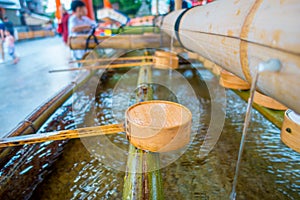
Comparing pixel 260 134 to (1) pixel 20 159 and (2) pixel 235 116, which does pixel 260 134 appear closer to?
(2) pixel 235 116

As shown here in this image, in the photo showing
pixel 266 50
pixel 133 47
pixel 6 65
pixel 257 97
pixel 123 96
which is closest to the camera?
pixel 266 50

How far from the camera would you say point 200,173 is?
1.83 metres

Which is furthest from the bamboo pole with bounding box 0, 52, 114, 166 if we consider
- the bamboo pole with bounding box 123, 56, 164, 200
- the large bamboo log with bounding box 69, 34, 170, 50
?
the large bamboo log with bounding box 69, 34, 170, 50

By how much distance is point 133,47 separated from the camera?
4.83 meters

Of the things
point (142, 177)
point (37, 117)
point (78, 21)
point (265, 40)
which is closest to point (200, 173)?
point (142, 177)

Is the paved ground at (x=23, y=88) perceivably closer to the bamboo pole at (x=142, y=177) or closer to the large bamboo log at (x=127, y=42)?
the large bamboo log at (x=127, y=42)

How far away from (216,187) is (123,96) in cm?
239

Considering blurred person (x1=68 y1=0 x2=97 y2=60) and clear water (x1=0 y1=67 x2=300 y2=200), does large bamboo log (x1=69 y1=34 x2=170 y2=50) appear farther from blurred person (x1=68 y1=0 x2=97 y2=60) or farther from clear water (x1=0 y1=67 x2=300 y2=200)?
clear water (x1=0 y1=67 x2=300 y2=200)

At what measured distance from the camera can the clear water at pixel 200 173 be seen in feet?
5.32

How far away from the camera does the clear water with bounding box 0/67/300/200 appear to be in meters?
1.62

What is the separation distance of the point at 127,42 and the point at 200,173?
3.66 metres

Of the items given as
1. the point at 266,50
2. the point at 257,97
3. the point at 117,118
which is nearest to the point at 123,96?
the point at 117,118

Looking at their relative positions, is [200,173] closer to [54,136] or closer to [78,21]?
[54,136]

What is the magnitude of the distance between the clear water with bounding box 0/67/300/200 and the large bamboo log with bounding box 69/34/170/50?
9.53 feet
